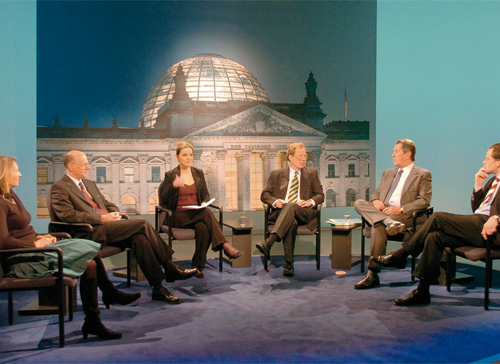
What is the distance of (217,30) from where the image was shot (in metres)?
7.15

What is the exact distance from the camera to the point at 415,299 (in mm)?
3471

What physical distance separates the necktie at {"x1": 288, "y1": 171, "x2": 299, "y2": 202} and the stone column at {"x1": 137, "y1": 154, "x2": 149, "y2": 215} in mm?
3098

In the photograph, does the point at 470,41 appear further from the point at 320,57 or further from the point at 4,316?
the point at 4,316

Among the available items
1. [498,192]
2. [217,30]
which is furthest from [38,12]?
[498,192]

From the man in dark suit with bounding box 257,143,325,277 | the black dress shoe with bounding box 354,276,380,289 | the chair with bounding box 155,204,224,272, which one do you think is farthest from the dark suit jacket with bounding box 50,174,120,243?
the black dress shoe with bounding box 354,276,380,289

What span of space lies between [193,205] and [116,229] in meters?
1.15

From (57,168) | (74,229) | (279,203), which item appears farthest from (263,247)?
(57,168)

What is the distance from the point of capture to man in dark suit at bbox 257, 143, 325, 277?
449 centimetres

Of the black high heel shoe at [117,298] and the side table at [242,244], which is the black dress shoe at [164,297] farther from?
the side table at [242,244]

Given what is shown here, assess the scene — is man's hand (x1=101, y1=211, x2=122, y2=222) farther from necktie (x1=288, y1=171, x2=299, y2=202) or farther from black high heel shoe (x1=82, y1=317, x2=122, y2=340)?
necktie (x1=288, y1=171, x2=299, y2=202)

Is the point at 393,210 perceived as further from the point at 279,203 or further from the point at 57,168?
the point at 57,168

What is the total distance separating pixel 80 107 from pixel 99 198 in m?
3.32

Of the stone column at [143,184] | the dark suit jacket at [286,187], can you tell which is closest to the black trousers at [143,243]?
the dark suit jacket at [286,187]

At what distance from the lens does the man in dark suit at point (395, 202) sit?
13.1 feet
